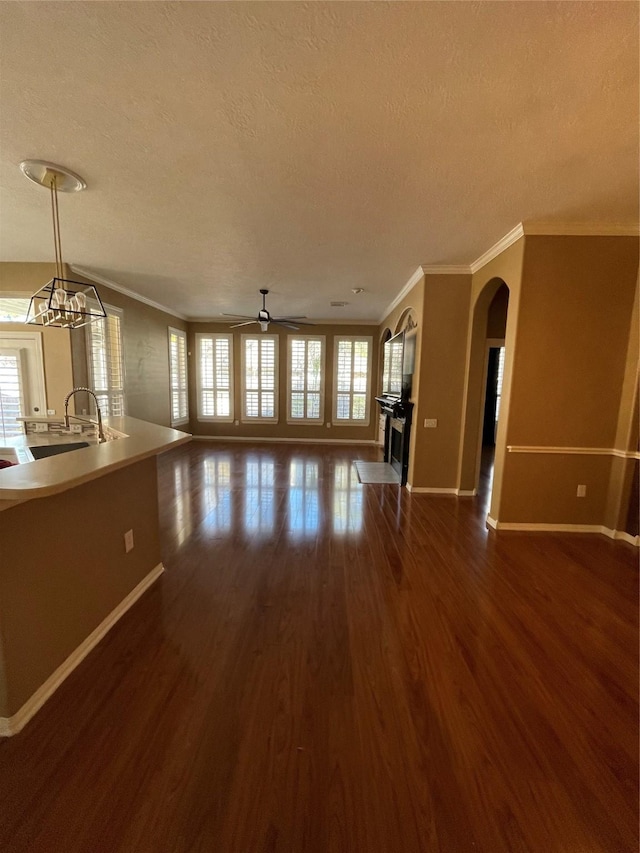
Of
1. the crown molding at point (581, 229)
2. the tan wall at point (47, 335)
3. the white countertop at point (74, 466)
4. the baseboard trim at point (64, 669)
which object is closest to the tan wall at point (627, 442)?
the crown molding at point (581, 229)

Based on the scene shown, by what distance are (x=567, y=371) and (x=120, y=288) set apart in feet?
20.0

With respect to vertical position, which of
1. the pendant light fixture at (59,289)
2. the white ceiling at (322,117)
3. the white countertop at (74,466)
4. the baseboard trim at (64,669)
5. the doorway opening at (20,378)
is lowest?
the baseboard trim at (64,669)

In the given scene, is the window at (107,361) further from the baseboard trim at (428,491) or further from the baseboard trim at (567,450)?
the baseboard trim at (567,450)

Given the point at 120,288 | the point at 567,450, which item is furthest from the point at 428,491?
the point at 120,288

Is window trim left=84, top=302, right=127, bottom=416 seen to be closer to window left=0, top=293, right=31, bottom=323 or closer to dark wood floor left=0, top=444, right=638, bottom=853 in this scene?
window left=0, top=293, right=31, bottom=323

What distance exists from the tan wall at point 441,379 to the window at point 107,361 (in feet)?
14.9

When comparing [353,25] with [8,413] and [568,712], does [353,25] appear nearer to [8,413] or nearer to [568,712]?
[568,712]

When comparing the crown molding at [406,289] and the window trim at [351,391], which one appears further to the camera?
the window trim at [351,391]

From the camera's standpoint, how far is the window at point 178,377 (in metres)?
6.99

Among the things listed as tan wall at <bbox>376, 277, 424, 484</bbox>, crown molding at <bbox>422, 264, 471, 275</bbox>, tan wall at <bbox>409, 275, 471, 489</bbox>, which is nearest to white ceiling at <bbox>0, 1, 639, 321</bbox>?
crown molding at <bbox>422, 264, 471, 275</bbox>

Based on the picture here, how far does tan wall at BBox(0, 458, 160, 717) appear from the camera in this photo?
1.33 metres

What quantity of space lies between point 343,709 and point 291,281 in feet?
15.5

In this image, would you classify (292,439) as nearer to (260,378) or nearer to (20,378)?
(260,378)

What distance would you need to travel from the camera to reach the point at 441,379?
4.30 m
